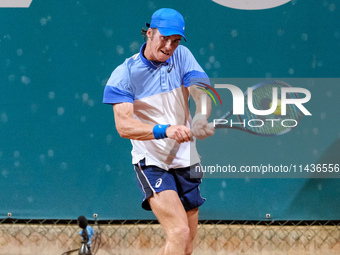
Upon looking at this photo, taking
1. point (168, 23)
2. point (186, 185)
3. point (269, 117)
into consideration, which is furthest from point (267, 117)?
point (168, 23)

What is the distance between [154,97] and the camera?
436cm

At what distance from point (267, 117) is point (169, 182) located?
3.94ft

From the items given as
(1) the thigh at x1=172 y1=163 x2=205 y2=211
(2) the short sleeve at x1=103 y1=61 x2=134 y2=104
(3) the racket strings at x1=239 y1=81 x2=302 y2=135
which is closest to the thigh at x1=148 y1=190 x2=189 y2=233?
(1) the thigh at x1=172 y1=163 x2=205 y2=211

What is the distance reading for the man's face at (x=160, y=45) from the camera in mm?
4219

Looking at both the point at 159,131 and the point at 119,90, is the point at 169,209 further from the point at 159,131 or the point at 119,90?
the point at 119,90

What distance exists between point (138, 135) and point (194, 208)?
0.65 metres

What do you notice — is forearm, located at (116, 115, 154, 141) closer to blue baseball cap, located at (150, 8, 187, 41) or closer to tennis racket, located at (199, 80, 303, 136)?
blue baseball cap, located at (150, 8, 187, 41)

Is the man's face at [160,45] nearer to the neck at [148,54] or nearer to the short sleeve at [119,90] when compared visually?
the neck at [148,54]

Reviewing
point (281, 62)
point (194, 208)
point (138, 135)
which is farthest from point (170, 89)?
point (281, 62)

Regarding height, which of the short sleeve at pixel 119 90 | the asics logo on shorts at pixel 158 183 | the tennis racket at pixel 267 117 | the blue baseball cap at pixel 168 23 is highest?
the blue baseball cap at pixel 168 23

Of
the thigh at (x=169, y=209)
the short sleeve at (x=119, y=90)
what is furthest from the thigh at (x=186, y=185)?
the short sleeve at (x=119, y=90)

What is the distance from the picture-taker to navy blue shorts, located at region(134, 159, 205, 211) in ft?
13.8

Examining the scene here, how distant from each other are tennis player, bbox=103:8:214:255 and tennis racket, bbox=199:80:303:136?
25.8 inches

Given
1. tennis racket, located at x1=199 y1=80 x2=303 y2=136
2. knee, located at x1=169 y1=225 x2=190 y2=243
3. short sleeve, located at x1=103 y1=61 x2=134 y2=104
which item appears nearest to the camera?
knee, located at x1=169 y1=225 x2=190 y2=243
